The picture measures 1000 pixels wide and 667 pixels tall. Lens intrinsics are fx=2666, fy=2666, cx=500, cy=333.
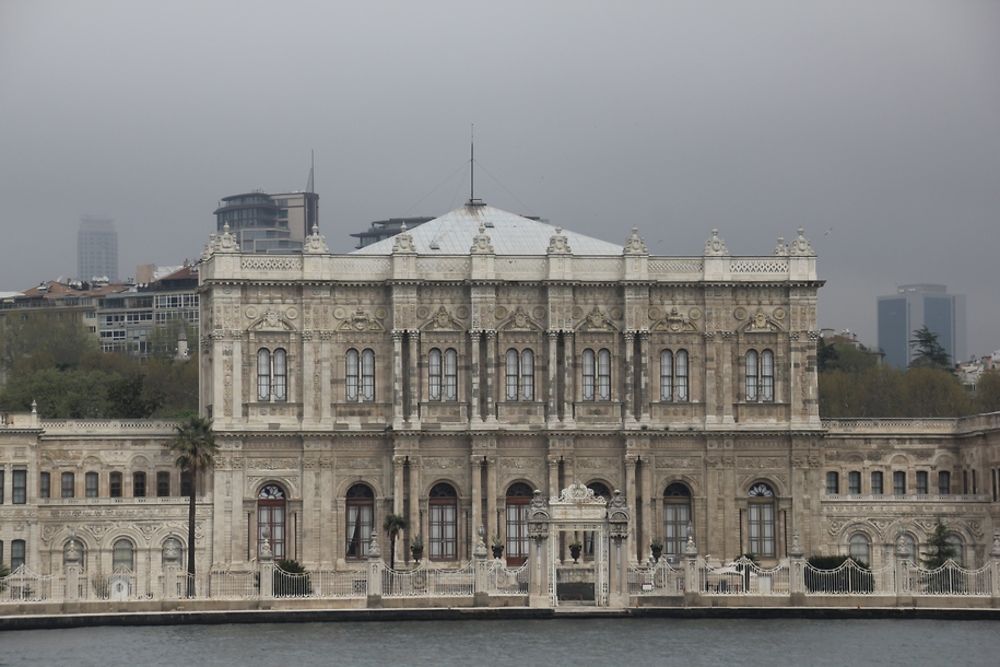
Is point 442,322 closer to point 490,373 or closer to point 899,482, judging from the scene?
point 490,373

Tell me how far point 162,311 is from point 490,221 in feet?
239

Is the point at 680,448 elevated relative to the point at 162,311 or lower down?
lower down

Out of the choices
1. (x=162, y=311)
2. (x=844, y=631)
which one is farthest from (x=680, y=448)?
(x=162, y=311)

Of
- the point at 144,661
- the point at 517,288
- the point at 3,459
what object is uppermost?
the point at 517,288

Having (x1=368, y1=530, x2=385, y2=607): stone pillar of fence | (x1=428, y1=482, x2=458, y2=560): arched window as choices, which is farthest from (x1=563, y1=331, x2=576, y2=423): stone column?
(x1=368, y1=530, x2=385, y2=607): stone pillar of fence

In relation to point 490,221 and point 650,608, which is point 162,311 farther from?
point 650,608

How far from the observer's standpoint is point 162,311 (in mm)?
166000

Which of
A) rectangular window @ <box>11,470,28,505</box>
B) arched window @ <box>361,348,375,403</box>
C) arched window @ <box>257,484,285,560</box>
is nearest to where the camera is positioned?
rectangular window @ <box>11,470,28,505</box>

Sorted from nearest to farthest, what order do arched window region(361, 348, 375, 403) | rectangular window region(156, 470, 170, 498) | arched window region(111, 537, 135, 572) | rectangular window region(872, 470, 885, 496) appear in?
arched window region(111, 537, 135, 572) → arched window region(361, 348, 375, 403) → rectangular window region(156, 470, 170, 498) → rectangular window region(872, 470, 885, 496)

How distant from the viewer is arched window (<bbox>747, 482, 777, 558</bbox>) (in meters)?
90.9

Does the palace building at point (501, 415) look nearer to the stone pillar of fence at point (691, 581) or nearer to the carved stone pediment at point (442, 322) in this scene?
the carved stone pediment at point (442, 322)

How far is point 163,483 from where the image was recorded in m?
90.1

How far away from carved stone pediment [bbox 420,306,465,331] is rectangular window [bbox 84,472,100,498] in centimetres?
1204

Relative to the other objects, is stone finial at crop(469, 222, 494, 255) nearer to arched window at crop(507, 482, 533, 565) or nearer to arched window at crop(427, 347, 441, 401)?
arched window at crop(427, 347, 441, 401)
